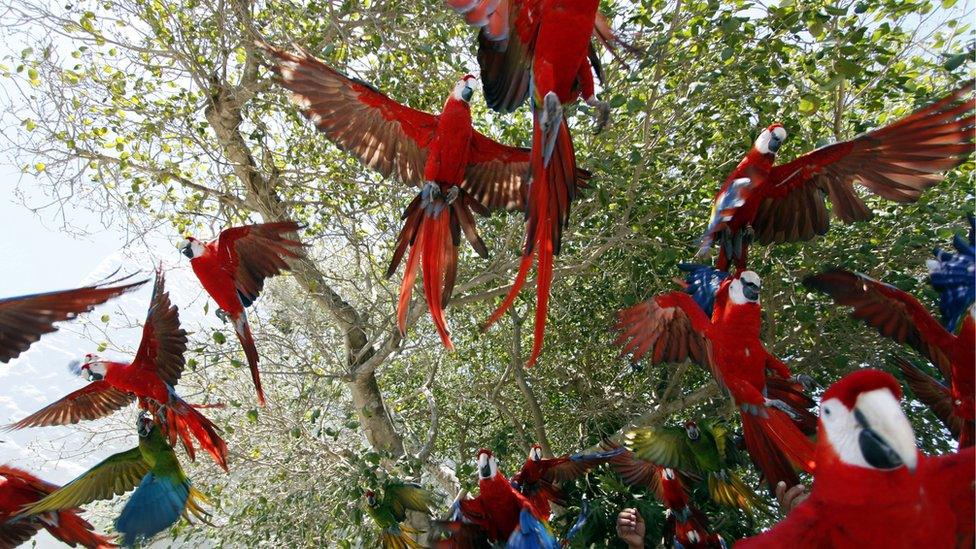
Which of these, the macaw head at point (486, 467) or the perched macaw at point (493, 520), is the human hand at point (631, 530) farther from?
the macaw head at point (486, 467)

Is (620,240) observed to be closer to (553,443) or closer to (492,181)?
(492,181)

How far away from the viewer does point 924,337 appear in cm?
173

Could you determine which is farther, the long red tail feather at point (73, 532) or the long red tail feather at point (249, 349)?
the long red tail feather at point (73, 532)

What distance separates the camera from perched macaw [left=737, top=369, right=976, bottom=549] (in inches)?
37.5

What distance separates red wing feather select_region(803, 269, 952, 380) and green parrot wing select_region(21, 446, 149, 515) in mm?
2419

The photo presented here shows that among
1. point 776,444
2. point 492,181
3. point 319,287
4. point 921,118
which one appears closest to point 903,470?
point 776,444

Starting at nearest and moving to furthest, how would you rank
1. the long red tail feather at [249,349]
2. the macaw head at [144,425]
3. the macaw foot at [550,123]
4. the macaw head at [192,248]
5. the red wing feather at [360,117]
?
the macaw foot at [550,123], the red wing feather at [360,117], the long red tail feather at [249,349], the macaw head at [192,248], the macaw head at [144,425]

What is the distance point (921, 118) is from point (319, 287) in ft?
7.70

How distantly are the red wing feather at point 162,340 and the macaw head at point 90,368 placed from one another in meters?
0.11

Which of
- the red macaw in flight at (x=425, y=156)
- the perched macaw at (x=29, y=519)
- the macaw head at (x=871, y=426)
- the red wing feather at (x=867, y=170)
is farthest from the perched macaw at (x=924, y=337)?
the perched macaw at (x=29, y=519)

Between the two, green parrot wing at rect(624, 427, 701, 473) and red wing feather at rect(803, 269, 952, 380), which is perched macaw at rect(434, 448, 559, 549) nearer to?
green parrot wing at rect(624, 427, 701, 473)

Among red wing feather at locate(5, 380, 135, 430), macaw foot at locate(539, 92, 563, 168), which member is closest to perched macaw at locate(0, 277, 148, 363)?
red wing feather at locate(5, 380, 135, 430)

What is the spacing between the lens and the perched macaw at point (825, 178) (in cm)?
148

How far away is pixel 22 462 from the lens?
3123 mm
